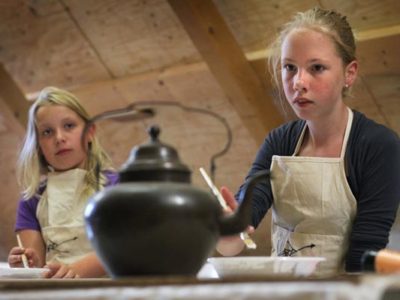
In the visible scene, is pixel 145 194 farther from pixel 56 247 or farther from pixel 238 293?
pixel 56 247

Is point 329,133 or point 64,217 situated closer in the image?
point 329,133

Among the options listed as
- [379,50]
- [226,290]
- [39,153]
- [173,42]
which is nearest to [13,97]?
[173,42]

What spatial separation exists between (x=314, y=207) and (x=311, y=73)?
1.12 feet

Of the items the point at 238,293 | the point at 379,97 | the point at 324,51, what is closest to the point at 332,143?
the point at 324,51

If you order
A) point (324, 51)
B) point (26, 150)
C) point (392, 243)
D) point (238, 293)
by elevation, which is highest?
point (26, 150)

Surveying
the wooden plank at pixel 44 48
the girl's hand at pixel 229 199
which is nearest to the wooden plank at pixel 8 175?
the wooden plank at pixel 44 48

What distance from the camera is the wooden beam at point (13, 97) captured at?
10.3 ft

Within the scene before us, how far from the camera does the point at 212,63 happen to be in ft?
8.01

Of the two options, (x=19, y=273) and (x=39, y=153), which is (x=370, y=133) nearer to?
(x=19, y=273)

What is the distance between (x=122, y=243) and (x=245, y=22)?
181cm

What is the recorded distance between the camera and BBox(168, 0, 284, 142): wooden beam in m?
2.40

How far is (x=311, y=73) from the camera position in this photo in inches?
62.8

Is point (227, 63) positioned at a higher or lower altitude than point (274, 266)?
higher

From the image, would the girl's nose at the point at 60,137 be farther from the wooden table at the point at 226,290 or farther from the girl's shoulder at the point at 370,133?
the wooden table at the point at 226,290
